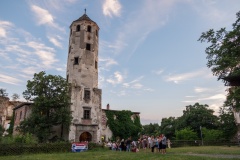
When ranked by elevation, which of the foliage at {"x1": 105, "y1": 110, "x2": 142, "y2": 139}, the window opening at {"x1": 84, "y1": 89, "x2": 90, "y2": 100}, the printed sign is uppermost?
the window opening at {"x1": 84, "y1": 89, "x2": 90, "y2": 100}

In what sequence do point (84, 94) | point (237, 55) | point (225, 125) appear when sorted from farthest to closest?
point (225, 125) → point (84, 94) → point (237, 55)

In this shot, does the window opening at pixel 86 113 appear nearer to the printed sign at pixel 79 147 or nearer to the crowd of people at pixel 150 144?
the crowd of people at pixel 150 144

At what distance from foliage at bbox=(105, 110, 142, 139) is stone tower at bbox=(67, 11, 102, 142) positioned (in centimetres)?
495

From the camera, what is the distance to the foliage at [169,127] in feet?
201

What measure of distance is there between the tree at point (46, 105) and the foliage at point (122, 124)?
9.51 meters

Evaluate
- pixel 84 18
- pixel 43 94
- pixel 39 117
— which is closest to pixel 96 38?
pixel 84 18

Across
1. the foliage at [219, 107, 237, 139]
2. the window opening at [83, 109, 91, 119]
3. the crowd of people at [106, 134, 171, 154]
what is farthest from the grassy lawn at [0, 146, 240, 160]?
the foliage at [219, 107, 237, 139]

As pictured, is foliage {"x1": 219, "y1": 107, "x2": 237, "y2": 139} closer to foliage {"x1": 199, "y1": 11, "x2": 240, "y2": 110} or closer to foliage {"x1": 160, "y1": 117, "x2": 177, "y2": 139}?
foliage {"x1": 160, "y1": 117, "x2": 177, "y2": 139}

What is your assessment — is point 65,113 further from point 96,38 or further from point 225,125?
point 225,125

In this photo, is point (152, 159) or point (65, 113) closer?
point (152, 159)

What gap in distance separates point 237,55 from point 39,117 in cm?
2471

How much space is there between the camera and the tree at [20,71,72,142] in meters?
29.5

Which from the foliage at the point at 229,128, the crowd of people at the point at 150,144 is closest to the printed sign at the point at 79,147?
the crowd of people at the point at 150,144

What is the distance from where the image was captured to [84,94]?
1351 inches
